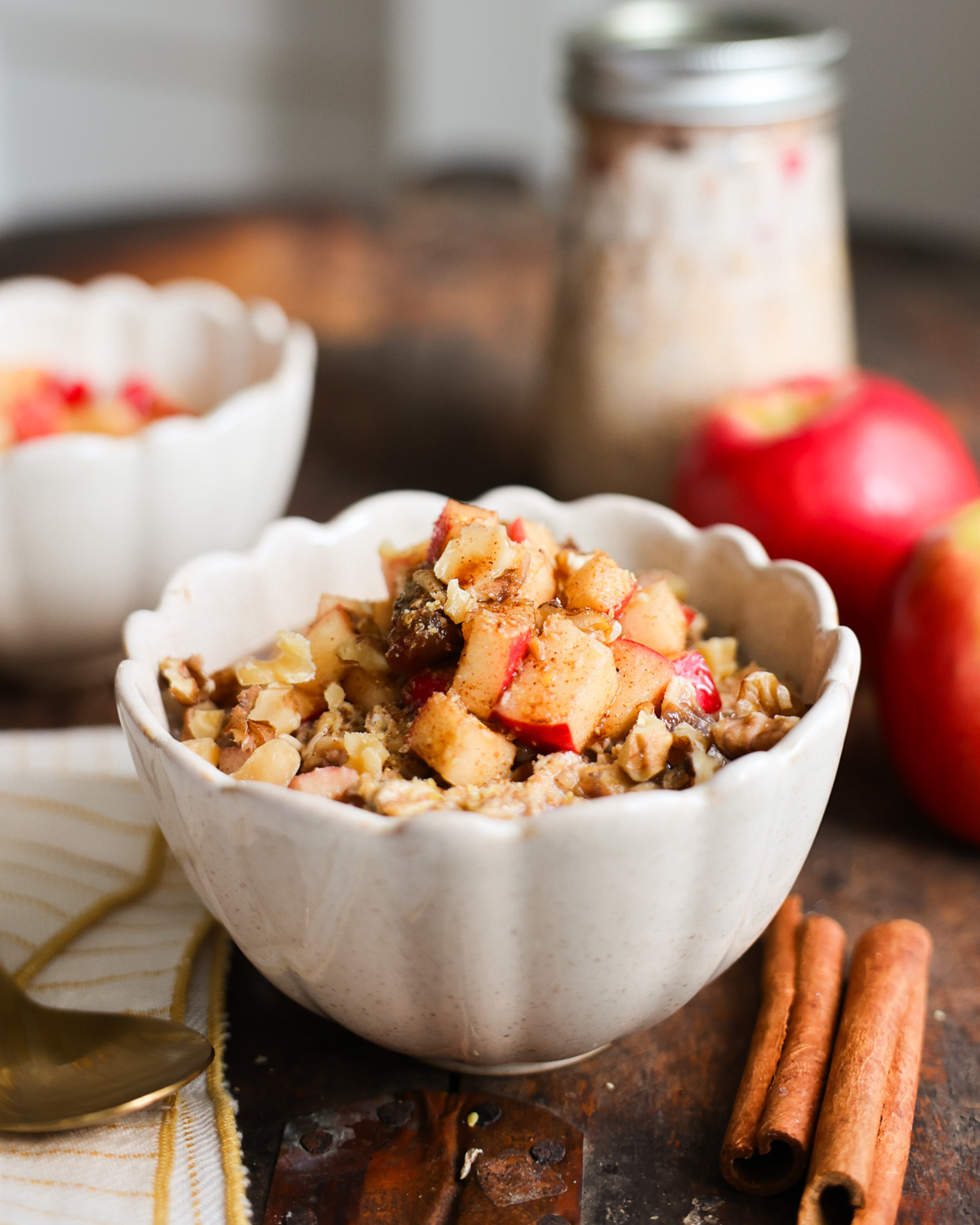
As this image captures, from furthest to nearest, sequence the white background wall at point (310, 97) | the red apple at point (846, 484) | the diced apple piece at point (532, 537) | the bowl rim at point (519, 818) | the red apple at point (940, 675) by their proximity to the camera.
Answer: the white background wall at point (310, 97)
the red apple at point (846, 484)
the red apple at point (940, 675)
the diced apple piece at point (532, 537)
the bowl rim at point (519, 818)

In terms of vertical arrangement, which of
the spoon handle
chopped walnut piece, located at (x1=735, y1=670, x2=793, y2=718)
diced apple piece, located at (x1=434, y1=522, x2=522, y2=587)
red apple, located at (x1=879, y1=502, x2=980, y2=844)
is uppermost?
diced apple piece, located at (x1=434, y1=522, x2=522, y2=587)

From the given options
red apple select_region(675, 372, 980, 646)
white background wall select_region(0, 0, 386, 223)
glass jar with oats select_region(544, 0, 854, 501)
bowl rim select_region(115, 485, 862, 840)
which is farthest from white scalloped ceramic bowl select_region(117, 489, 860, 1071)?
white background wall select_region(0, 0, 386, 223)

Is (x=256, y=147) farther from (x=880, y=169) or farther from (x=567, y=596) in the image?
(x=567, y=596)

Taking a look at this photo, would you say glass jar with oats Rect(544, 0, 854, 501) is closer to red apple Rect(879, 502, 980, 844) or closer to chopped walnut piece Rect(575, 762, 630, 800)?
red apple Rect(879, 502, 980, 844)

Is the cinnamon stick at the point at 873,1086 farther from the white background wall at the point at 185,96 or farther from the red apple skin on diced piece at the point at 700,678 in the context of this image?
the white background wall at the point at 185,96

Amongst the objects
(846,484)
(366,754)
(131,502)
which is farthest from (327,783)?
(846,484)

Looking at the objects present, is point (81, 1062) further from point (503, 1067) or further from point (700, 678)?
point (700, 678)

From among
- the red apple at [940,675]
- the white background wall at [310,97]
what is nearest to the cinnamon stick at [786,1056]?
the red apple at [940,675]
